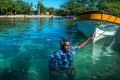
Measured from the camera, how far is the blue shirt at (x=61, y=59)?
24.2ft

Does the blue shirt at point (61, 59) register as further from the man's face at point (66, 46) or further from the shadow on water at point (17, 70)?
the shadow on water at point (17, 70)

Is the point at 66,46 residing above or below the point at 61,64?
above

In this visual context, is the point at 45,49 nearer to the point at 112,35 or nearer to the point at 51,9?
the point at 112,35

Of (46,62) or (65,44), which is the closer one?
(65,44)

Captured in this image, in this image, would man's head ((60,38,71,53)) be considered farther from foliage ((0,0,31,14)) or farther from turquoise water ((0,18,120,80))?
foliage ((0,0,31,14))

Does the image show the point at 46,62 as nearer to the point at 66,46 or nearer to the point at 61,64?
the point at 61,64

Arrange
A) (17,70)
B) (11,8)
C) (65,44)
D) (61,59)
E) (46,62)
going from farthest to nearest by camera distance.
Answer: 1. (11,8)
2. (46,62)
3. (17,70)
4. (61,59)
5. (65,44)

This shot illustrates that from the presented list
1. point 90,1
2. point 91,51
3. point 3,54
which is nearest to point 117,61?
point 91,51

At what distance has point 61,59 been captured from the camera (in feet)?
24.5

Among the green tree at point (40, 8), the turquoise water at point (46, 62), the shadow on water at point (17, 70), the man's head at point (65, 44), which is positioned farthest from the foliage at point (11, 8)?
the man's head at point (65, 44)

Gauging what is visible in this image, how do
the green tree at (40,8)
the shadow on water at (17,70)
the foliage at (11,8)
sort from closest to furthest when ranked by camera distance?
the shadow on water at (17,70), the foliage at (11,8), the green tree at (40,8)

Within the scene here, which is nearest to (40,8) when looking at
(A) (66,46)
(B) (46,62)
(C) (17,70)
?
(B) (46,62)

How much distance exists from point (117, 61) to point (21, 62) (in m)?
4.14

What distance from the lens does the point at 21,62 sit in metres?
12.0
